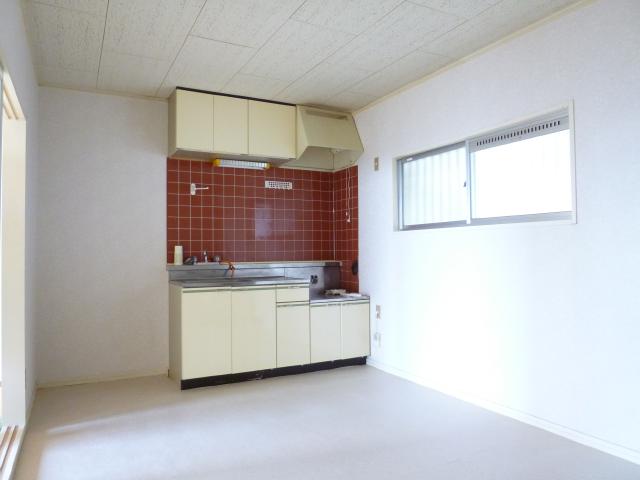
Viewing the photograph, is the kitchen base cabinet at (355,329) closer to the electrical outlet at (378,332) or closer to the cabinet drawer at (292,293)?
the electrical outlet at (378,332)

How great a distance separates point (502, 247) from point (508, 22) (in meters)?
1.48

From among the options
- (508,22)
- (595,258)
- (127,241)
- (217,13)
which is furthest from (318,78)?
(595,258)

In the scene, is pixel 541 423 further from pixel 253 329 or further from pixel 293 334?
pixel 253 329

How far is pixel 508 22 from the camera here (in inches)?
120

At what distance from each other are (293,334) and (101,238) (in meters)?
1.94

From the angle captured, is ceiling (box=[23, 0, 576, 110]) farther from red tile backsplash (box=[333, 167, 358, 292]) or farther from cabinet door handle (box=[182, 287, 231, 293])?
cabinet door handle (box=[182, 287, 231, 293])

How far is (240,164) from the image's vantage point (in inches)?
186

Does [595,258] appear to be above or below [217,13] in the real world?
below

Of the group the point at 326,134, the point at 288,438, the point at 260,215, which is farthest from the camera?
the point at 260,215

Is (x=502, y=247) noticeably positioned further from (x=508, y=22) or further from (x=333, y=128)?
(x=333, y=128)

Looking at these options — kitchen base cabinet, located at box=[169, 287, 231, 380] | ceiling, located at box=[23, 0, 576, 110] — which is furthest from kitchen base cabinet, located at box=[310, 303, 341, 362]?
ceiling, located at box=[23, 0, 576, 110]

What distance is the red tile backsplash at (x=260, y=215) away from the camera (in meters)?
4.60

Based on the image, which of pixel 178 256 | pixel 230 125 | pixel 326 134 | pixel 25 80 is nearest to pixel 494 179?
pixel 326 134

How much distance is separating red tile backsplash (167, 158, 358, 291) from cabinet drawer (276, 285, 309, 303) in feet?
2.31
